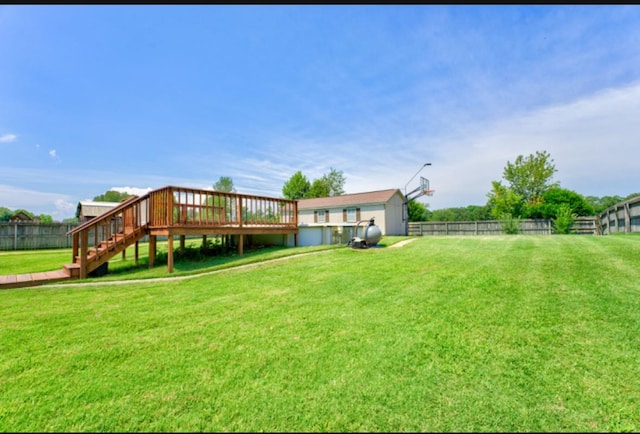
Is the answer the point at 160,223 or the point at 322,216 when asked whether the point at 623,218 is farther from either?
the point at 160,223

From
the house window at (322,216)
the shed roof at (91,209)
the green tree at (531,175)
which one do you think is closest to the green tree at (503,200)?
the green tree at (531,175)

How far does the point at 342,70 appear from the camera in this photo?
26.2 feet

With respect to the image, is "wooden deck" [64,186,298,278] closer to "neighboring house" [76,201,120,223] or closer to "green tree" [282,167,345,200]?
"neighboring house" [76,201,120,223]

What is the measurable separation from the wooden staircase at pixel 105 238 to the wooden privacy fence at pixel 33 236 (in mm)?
11733

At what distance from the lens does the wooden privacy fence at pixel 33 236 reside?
15562 millimetres

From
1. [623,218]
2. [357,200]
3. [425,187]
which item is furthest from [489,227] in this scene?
[357,200]

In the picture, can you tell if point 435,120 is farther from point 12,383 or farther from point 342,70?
point 12,383

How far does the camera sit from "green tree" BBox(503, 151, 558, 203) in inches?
1205

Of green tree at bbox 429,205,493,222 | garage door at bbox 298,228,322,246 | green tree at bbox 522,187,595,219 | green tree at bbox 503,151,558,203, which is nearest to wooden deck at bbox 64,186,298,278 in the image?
garage door at bbox 298,228,322,246

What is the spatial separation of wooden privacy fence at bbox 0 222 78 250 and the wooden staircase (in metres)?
11.7

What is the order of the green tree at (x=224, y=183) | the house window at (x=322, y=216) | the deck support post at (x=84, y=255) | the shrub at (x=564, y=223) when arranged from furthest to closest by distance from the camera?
the green tree at (x=224, y=183)
the house window at (x=322, y=216)
the shrub at (x=564, y=223)
the deck support post at (x=84, y=255)

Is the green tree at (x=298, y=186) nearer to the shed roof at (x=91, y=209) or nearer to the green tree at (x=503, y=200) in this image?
the shed roof at (x=91, y=209)

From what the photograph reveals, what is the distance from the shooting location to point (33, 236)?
16.3 m

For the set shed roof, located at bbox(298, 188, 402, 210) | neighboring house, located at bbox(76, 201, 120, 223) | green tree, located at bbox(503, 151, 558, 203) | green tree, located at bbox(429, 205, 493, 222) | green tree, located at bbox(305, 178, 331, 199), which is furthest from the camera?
green tree, located at bbox(429, 205, 493, 222)
